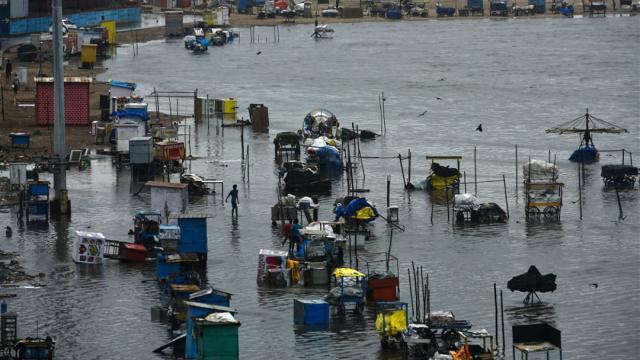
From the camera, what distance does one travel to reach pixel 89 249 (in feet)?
137

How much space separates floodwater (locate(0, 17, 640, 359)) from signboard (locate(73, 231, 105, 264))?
485 millimetres

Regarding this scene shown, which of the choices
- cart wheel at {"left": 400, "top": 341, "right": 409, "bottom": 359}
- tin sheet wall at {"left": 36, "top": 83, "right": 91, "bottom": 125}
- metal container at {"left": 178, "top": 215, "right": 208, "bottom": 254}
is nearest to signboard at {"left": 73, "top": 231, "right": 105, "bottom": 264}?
metal container at {"left": 178, "top": 215, "right": 208, "bottom": 254}

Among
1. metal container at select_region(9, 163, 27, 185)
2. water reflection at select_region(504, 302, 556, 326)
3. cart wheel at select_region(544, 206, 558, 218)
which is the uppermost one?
metal container at select_region(9, 163, 27, 185)

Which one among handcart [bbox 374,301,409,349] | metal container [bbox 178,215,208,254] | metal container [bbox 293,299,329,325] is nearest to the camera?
handcart [bbox 374,301,409,349]

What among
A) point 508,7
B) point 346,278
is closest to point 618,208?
point 346,278

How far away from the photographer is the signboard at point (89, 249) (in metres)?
41.8

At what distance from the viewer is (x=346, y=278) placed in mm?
37125

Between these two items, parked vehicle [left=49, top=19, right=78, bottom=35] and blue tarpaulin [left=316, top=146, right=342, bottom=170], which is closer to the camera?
Answer: blue tarpaulin [left=316, top=146, right=342, bottom=170]

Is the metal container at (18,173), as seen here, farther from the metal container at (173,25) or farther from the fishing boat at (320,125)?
the metal container at (173,25)

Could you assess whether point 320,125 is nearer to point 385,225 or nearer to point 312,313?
point 385,225

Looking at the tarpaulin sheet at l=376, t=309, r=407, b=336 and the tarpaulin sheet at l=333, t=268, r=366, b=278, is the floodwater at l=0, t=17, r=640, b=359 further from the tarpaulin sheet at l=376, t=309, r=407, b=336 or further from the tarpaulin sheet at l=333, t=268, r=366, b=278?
the tarpaulin sheet at l=333, t=268, r=366, b=278

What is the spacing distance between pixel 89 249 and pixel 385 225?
10.0 metres

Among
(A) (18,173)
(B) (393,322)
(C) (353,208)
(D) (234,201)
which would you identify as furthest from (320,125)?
(B) (393,322)

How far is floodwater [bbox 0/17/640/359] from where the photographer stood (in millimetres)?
35562
